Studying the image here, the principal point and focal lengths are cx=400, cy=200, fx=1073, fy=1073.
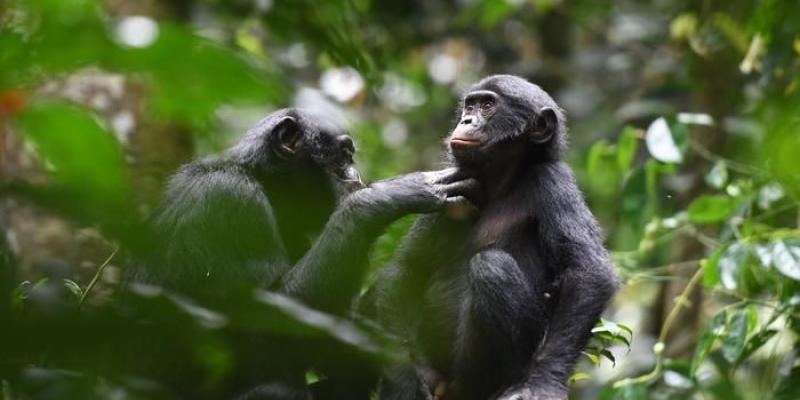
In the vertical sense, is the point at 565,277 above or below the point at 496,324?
above

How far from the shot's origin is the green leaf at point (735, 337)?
523cm

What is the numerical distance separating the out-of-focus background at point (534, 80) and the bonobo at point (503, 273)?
297 mm

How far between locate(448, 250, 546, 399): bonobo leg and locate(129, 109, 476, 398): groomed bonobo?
17.4 inches

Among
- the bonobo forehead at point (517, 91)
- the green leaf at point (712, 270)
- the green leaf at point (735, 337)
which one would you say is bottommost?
the green leaf at point (735, 337)

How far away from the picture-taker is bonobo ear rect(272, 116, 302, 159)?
5106 millimetres

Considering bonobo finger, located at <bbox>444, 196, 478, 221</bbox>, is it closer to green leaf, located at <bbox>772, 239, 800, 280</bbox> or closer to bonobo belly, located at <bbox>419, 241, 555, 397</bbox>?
bonobo belly, located at <bbox>419, 241, 555, 397</bbox>

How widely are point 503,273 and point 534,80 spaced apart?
6.43 m

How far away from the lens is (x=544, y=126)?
5.14 meters

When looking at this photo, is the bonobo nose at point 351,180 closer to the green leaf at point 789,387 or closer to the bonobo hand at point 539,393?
the bonobo hand at point 539,393

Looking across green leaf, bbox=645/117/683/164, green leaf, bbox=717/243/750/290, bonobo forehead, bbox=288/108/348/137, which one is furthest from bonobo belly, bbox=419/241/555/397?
green leaf, bbox=645/117/683/164

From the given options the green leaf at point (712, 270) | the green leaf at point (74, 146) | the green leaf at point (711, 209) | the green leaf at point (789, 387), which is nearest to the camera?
the green leaf at point (74, 146)

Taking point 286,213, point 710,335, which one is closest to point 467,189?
point 286,213

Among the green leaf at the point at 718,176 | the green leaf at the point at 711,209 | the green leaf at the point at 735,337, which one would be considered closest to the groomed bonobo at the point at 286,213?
the green leaf at the point at 735,337

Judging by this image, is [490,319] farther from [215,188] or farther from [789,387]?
[789,387]
